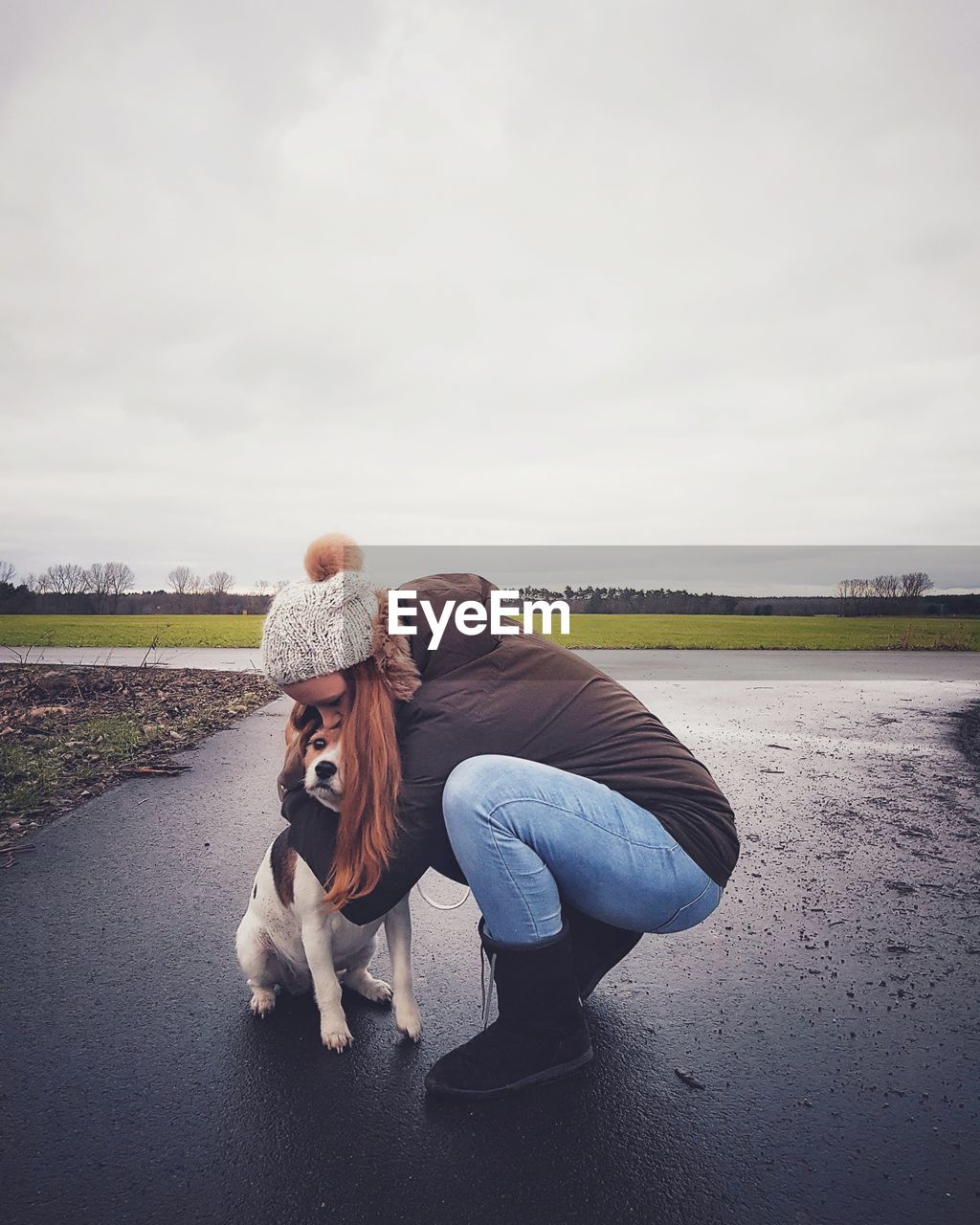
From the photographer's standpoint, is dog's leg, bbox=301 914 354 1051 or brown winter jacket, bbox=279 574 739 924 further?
dog's leg, bbox=301 914 354 1051

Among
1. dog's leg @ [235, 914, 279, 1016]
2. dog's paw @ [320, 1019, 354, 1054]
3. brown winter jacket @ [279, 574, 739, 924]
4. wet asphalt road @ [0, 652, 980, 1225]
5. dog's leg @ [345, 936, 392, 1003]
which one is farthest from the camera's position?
dog's leg @ [345, 936, 392, 1003]

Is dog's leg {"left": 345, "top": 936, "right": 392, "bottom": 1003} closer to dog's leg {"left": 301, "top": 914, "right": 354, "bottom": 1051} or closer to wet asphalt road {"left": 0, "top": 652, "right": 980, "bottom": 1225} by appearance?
wet asphalt road {"left": 0, "top": 652, "right": 980, "bottom": 1225}

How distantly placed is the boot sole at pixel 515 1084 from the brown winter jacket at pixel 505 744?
0.58 meters

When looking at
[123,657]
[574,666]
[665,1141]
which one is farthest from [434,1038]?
[123,657]

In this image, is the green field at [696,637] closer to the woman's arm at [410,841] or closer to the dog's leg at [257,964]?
the dog's leg at [257,964]

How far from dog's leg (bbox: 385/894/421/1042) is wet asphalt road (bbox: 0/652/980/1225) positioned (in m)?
0.09

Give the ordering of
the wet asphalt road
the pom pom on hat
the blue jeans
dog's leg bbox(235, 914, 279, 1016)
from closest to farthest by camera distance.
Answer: the wet asphalt road → the blue jeans → the pom pom on hat → dog's leg bbox(235, 914, 279, 1016)

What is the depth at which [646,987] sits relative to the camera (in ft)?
10.9

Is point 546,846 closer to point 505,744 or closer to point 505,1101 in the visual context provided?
point 505,744

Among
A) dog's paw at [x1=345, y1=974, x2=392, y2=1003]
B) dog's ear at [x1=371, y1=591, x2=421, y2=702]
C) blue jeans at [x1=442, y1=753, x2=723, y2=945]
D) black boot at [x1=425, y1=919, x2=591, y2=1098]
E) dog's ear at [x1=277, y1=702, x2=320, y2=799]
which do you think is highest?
dog's ear at [x1=371, y1=591, x2=421, y2=702]

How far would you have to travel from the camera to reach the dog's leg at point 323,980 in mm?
2926

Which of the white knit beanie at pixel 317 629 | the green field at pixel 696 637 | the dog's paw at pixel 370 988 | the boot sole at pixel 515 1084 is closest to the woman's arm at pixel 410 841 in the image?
the white knit beanie at pixel 317 629

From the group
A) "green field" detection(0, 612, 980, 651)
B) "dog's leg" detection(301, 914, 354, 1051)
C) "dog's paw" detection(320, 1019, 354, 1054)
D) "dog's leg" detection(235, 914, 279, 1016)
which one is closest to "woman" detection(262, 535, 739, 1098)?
"dog's leg" detection(301, 914, 354, 1051)

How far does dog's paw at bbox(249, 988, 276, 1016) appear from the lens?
3111mm
